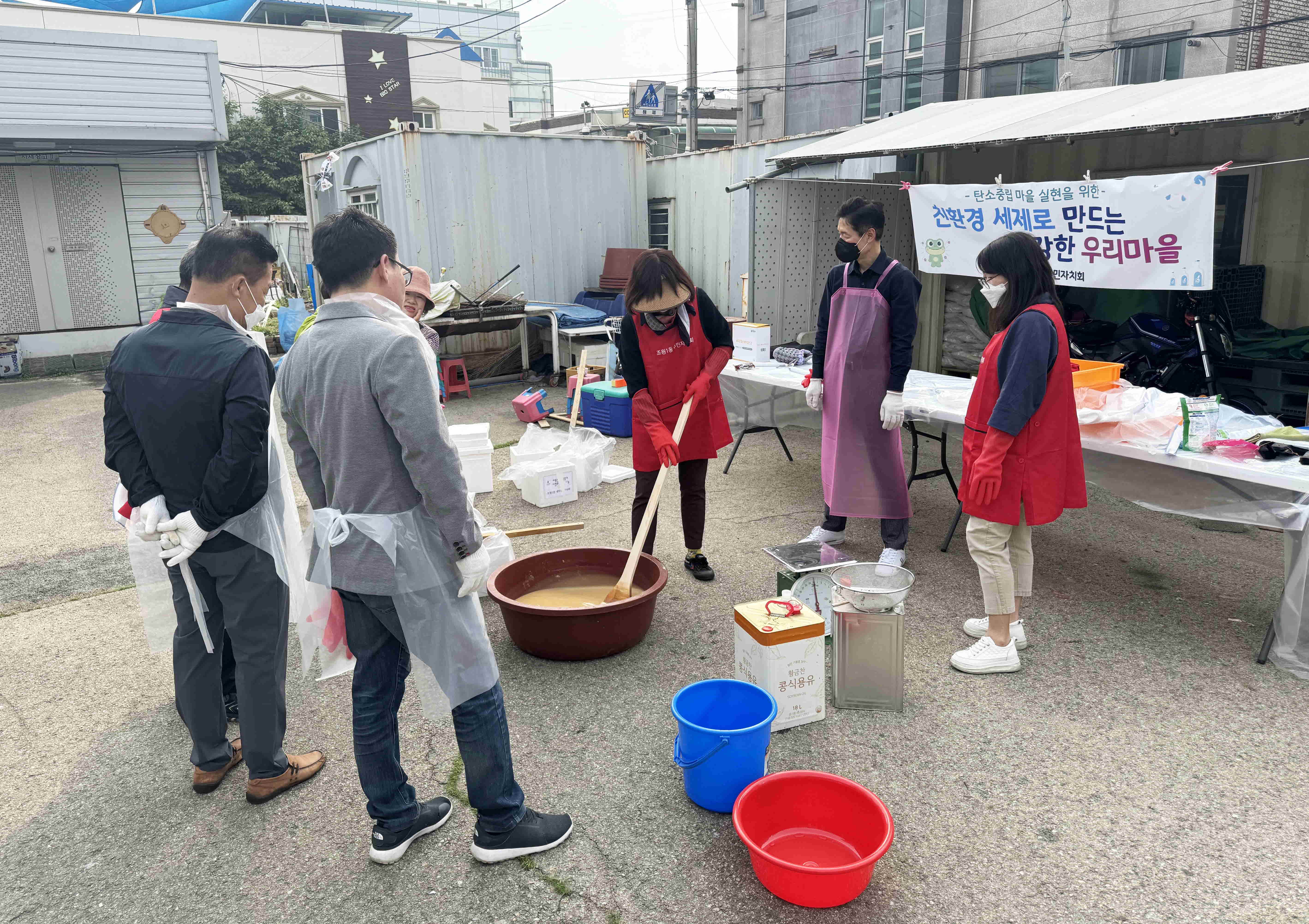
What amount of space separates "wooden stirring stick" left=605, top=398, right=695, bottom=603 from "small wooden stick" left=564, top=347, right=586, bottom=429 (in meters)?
3.17

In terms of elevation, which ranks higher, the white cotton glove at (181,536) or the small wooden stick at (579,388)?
the white cotton glove at (181,536)

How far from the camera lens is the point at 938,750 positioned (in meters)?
2.98

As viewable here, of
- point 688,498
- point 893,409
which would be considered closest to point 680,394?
point 688,498

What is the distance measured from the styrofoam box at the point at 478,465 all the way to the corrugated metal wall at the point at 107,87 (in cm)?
849

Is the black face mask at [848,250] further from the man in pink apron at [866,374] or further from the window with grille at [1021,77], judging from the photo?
the window with grille at [1021,77]

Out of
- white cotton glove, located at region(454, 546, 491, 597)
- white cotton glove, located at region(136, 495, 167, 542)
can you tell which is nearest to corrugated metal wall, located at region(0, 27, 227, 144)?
white cotton glove, located at region(136, 495, 167, 542)

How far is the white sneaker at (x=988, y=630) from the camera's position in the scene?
361 centimetres

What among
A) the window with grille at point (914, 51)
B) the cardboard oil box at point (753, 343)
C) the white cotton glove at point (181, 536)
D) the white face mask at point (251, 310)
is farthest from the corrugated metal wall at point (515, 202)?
the window with grille at point (914, 51)

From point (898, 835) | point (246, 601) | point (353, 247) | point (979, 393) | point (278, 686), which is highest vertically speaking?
point (353, 247)

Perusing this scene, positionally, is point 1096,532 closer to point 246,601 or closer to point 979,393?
point 979,393

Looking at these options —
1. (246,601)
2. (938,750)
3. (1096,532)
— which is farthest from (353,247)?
(1096,532)

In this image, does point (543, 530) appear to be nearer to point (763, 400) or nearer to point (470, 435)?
point (470, 435)

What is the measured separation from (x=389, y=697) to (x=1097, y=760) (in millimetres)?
2306

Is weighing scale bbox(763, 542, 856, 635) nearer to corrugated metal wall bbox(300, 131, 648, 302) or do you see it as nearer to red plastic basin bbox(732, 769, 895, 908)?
red plastic basin bbox(732, 769, 895, 908)
